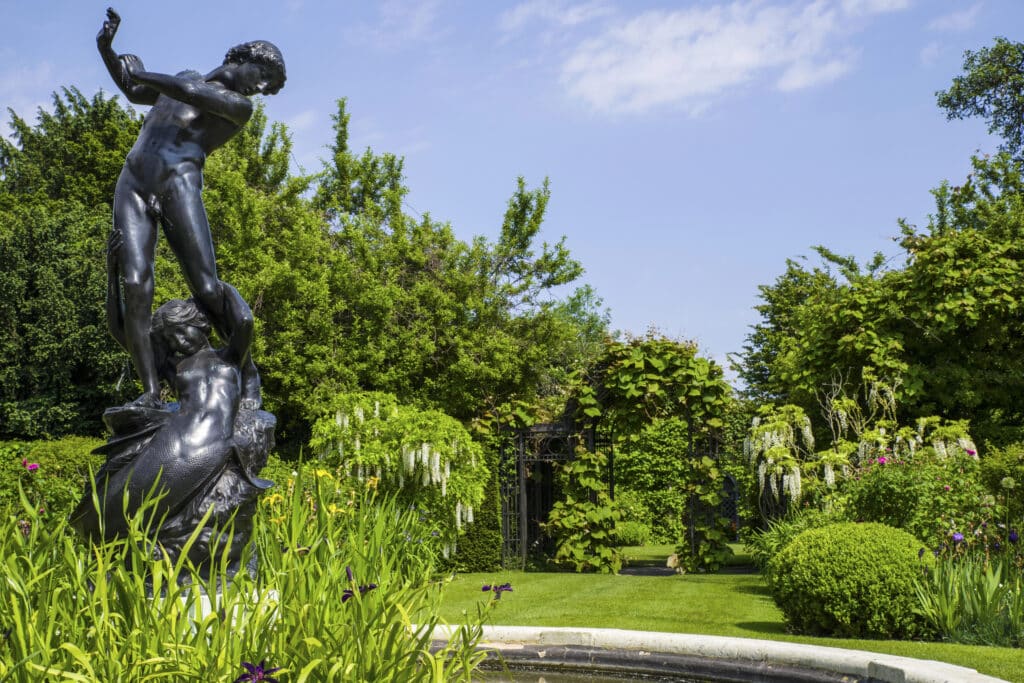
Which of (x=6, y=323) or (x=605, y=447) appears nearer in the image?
(x=605, y=447)

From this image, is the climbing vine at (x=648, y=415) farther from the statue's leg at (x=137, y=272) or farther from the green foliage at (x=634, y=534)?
the statue's leg at (x=137, y=272)

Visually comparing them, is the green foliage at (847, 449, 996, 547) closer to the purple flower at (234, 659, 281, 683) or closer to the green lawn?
the green lawn

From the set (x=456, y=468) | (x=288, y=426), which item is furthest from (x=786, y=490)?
(x=288, y=426)

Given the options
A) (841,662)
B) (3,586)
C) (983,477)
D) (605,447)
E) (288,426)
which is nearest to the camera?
(3,586)

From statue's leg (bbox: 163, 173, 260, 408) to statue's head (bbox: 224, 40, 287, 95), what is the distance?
0.66 m

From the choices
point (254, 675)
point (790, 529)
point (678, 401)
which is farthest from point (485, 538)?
point (254, 675)

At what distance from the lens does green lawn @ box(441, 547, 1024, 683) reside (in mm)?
4766

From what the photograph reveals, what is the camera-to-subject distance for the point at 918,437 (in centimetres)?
994

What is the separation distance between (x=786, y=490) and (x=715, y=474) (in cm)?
144

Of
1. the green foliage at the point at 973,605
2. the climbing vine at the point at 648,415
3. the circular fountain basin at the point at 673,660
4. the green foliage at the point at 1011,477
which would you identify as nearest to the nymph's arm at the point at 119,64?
the circular fountain basin at the point at 673,660

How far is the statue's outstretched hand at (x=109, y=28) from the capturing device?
4.32m

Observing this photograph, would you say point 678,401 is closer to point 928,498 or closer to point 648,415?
point 648,415

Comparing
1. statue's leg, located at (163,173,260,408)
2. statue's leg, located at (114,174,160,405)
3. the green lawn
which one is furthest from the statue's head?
the green lawn

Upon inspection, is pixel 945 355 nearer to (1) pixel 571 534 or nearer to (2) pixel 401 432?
(1) pixel 571 534
